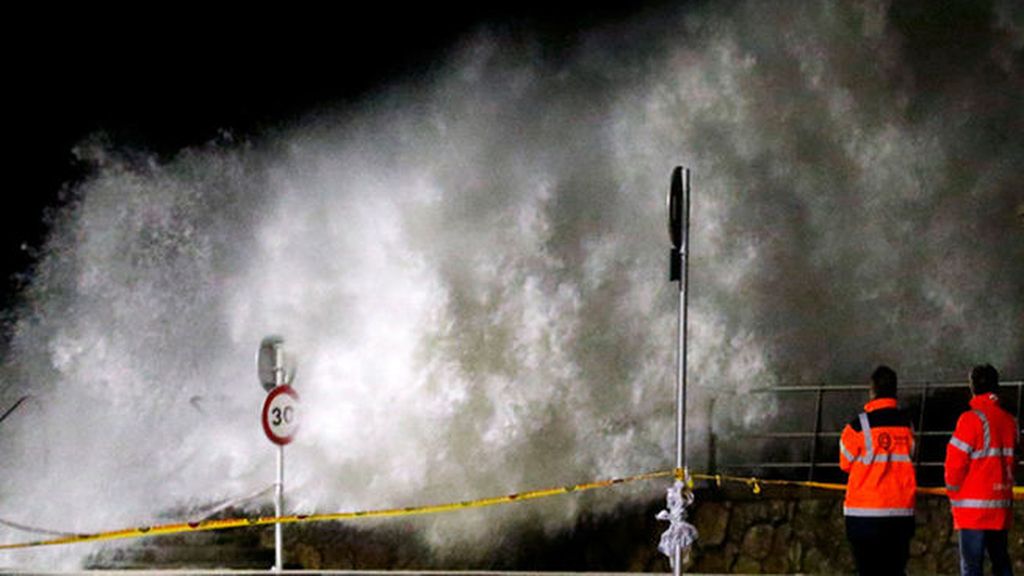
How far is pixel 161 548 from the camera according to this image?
551 inches

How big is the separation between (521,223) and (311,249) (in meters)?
3.84

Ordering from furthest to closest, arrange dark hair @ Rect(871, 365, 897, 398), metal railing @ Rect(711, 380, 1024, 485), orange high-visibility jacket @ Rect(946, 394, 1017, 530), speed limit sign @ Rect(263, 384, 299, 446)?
metal railing @ Rect(711, 380, 1024, 485)
speed limit sign @ Rect(263, 384, 299, 446)
orange high-visibility jacket @ Rect(946, 394, 1017, 530)
dark hair @ Rect(871, 365, 897, 398)

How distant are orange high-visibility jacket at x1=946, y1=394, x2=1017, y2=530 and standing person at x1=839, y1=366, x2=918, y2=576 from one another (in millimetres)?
560

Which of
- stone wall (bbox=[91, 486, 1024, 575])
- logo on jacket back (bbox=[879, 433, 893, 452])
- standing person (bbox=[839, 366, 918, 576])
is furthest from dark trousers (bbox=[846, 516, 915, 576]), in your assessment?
stone wall (bbox=[91, 486, 1024, 575])

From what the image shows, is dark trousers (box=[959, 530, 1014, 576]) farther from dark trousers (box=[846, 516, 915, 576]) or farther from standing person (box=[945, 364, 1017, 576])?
dark trousers (box=[846, 516, 915, 576])

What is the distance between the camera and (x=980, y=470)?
311 inches

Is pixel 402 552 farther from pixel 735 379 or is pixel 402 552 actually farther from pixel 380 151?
pixel 380 151

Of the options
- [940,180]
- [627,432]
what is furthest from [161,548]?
[940,180]

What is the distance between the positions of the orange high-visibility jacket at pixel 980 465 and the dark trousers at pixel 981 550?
60mm

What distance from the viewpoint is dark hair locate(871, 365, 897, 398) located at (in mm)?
7406

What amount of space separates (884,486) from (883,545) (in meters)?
0.37

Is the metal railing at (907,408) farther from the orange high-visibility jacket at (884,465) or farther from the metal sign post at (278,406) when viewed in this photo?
the orange high-visibility jacket at (884,465)

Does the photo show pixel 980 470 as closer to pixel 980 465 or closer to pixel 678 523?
pixel 980 465

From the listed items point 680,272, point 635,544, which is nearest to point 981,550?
point 680,272
